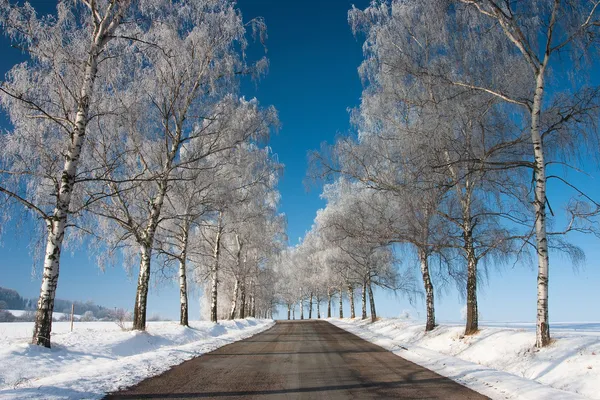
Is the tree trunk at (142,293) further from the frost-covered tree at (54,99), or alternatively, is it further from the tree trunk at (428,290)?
the tree trunk at (428,290)

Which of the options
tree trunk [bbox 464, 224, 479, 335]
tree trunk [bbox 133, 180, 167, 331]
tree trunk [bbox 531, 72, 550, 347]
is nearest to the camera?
tree trunk [bbox 531, 72, 550, 347]

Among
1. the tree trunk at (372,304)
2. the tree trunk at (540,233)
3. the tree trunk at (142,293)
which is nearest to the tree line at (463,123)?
the tree trunk at (540,233)

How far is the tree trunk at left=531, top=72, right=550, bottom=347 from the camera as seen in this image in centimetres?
802

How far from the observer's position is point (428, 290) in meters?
15.0

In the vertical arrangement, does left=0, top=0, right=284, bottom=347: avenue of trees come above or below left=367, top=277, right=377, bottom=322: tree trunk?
above

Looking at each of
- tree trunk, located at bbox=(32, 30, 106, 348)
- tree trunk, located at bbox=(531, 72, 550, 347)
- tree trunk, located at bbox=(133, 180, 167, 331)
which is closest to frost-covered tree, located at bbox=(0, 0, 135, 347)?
tree trunk, located at bbox=(32, 30, 106, 348)

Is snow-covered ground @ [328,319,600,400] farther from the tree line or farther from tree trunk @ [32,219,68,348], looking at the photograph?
tree trunk @ [32,219,68,348]

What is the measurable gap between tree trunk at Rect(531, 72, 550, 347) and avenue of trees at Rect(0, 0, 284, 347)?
27.0 feet

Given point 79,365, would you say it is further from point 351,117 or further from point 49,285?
point 351,117

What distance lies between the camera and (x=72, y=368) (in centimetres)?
699

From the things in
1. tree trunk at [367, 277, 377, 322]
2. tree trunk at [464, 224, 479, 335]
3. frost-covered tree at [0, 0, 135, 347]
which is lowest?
tree trunk at [367, 277, 377, 322]

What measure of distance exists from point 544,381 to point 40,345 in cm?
952

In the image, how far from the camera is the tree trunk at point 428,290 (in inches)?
564

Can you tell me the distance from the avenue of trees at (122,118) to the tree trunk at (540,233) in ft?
27.0
